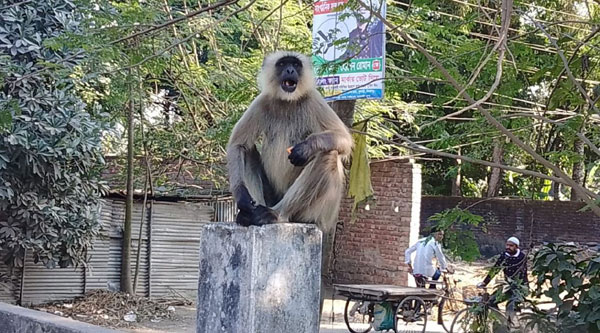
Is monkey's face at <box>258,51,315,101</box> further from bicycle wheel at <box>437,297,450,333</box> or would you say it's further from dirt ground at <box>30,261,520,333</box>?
bicycle wheel at <box>437,297,450,333</box>

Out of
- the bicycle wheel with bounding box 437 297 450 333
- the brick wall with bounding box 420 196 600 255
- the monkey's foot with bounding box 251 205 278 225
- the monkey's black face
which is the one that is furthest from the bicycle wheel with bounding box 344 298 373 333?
the monkey's foot with bounding box 251 205 278 225

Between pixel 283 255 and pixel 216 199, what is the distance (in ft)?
32.8

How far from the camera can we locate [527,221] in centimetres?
1797

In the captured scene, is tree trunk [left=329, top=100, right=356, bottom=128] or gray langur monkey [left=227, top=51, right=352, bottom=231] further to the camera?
tree trunk [left=329, top=100, right=356, bottom=128]

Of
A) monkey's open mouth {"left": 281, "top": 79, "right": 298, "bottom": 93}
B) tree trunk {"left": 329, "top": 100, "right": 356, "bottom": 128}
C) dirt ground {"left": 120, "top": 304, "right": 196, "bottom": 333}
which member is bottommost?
dirt ground {"left": 120, "top": 304, "right": 196, "bottom": 333}

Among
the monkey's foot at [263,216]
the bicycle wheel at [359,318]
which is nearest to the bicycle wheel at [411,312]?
the bicycle wheel at [359,318]

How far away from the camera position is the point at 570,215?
1738 centimetres

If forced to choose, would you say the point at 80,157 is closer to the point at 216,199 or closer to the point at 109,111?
the point at 109,111

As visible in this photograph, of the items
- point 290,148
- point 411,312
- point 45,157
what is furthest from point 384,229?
point 290,148

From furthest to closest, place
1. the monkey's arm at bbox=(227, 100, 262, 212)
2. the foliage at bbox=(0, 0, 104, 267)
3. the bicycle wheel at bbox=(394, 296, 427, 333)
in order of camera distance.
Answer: the bicycle wheel at bbox=(394, 296, 427, 333)
the foliage at bbox=(0, 0, 104, 267)
the monkey's arm at bbox=(227, 100, 262, 212)

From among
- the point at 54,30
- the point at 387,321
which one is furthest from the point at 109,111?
the point at 387,321

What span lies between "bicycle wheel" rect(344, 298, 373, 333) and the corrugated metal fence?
8.39ft

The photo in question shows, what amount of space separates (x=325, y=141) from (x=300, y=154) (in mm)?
185

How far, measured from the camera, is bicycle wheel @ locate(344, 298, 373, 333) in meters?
11.8
